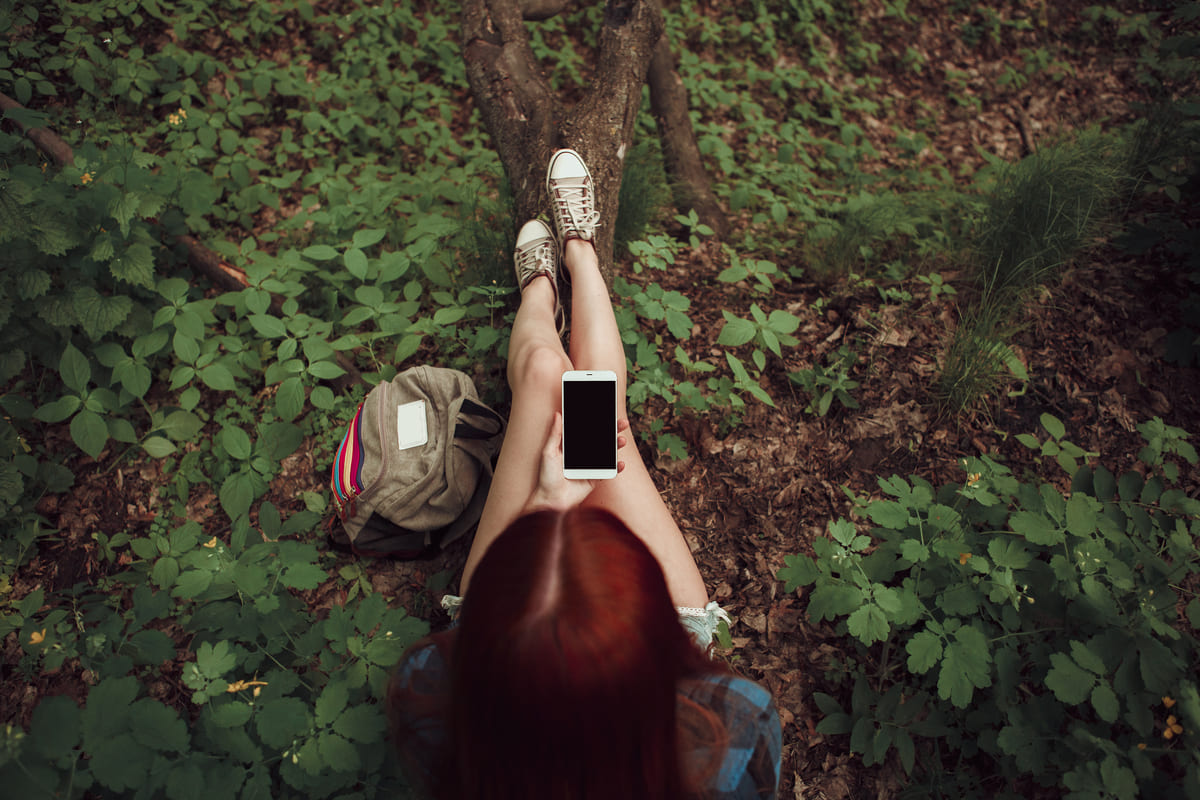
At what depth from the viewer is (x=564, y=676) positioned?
101 centimetres

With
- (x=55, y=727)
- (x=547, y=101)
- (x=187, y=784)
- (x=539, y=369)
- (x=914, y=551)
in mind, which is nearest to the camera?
(x=55, y=727)

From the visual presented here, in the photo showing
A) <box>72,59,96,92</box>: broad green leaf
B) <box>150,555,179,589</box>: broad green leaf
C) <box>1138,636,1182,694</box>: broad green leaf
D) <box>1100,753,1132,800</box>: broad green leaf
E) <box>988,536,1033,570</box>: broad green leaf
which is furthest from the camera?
<box>72,59,96,92</box>: broad green leaf

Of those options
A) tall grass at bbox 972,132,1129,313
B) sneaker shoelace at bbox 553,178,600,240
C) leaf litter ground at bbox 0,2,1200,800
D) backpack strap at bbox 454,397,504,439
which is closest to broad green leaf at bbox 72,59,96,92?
leaf litter ground at bbox 0,2,1200,800

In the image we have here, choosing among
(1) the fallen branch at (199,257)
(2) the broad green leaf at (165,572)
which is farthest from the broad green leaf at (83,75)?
(2) the broad green leaf at (165,572)

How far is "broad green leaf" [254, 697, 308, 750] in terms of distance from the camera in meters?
1.40

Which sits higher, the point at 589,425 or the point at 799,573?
the point at 589,425

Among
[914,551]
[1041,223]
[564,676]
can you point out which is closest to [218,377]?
[564,676]

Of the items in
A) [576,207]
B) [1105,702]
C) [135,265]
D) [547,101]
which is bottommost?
[1105,702]

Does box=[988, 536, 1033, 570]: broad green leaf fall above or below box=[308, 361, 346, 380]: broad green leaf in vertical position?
below

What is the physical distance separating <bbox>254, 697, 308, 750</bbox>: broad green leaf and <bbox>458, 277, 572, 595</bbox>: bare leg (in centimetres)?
51

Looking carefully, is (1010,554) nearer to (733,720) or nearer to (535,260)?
(733,720)

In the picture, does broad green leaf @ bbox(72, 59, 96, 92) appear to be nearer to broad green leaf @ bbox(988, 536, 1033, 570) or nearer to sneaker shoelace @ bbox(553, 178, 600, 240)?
sneaker shoelace @ bbox(553, 178, 600, 240)

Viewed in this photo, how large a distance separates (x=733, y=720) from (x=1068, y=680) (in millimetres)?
962

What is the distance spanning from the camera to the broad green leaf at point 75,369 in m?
2.13
